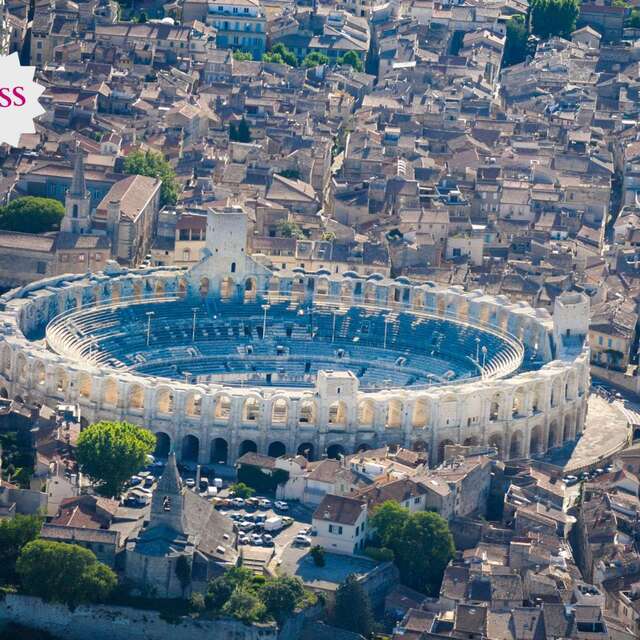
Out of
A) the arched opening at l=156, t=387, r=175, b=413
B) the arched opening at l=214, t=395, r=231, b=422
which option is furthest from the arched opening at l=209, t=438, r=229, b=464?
the arched opening at l=156, t=387, r=175, b=413

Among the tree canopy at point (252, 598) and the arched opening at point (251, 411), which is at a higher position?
the arched opening at point (251, 411)

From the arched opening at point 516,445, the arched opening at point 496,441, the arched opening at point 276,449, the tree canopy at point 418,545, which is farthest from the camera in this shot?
the arched opening at point 516,445

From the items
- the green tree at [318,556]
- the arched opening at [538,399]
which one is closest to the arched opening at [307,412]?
the arched opening at [538,399]

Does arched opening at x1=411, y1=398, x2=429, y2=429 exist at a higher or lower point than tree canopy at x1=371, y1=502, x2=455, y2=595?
higher

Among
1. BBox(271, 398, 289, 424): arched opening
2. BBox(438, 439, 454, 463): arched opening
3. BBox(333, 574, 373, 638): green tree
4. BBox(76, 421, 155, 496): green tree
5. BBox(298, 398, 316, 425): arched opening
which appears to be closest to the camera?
BBox(333, 574, 373, 638): green tree

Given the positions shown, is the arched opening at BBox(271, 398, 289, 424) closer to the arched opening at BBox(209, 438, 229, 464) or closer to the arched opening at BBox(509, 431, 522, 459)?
the arched opening at BBox(209, 438, 229, 464)

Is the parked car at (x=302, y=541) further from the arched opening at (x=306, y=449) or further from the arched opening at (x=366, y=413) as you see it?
the arched opening at (x=366, y=413)

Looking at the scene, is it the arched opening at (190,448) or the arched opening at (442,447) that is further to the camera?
the arched opening at (442,447)
